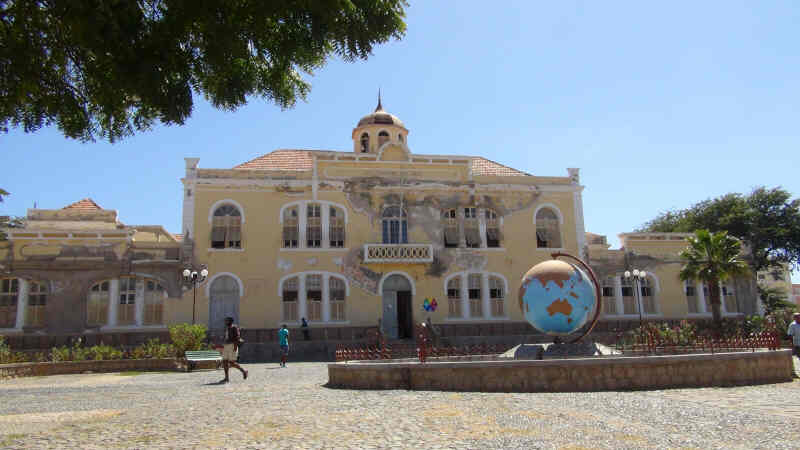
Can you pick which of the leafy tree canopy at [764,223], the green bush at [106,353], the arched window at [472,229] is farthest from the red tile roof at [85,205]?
the leafy tree canopy at [764,223]

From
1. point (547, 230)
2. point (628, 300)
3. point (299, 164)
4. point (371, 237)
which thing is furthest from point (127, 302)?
point (628, 300)

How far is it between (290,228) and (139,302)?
7298mm

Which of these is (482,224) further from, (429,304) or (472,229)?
(429,304)

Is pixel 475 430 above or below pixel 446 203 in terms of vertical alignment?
below

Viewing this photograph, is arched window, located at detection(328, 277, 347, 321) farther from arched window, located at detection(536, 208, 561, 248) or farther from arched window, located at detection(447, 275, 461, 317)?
arched window, located at detection(536, 208, 561, 248)

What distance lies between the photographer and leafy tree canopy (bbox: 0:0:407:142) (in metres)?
5.27

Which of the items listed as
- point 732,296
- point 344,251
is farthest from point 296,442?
point 732,296

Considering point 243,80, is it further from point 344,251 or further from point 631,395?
point 344,251

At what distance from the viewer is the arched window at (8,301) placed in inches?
968

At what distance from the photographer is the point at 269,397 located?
10898mm

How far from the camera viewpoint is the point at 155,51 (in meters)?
5.39

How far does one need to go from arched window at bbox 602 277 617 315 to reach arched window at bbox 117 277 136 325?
73.7 ft

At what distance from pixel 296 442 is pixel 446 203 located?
2319 cm

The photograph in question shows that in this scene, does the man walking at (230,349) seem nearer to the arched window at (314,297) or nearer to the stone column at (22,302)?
the arched window at (314,297)
